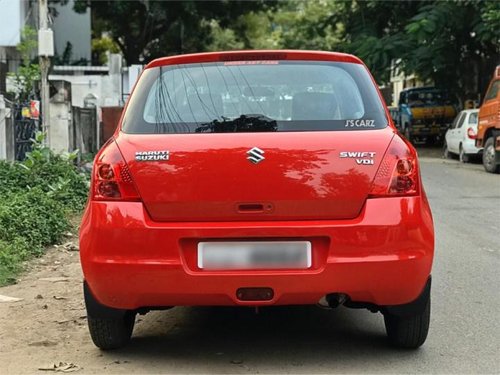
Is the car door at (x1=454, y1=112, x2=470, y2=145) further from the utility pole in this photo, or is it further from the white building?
the white building

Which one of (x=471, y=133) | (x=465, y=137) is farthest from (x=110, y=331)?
(x=465, y=137)

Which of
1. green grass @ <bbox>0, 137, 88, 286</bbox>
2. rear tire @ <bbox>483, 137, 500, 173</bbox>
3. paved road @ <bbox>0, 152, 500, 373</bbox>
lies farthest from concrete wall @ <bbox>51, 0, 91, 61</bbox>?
paved road @ <bbox>0, 152, 500, 373</bbox>

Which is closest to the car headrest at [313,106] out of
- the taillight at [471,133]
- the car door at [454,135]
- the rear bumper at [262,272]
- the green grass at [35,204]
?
the rear bumper at [262,272]

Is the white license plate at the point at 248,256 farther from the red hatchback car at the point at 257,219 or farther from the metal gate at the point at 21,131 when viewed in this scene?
the metal gate at the point at 21,131

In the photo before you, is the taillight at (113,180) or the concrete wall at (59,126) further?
the concrete wall at (59,126)

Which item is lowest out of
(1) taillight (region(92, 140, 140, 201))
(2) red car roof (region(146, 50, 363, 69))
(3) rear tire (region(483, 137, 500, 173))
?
(3) rear tire (region(483, 137, 500, 173))

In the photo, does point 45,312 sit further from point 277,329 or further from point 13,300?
point 277,329

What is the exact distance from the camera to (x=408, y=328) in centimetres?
411

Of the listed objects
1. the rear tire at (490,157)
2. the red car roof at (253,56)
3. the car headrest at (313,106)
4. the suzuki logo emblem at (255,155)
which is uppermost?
the red car roof at (253,56)

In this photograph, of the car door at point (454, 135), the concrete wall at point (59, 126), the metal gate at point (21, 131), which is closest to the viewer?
the metal gate at point (21, 131)

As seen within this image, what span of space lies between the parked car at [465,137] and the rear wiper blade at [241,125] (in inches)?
583

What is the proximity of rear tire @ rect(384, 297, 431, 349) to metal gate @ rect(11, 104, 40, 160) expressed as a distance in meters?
10.1

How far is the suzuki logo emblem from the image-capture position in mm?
3678

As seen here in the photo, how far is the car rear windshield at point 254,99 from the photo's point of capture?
3.91 m
